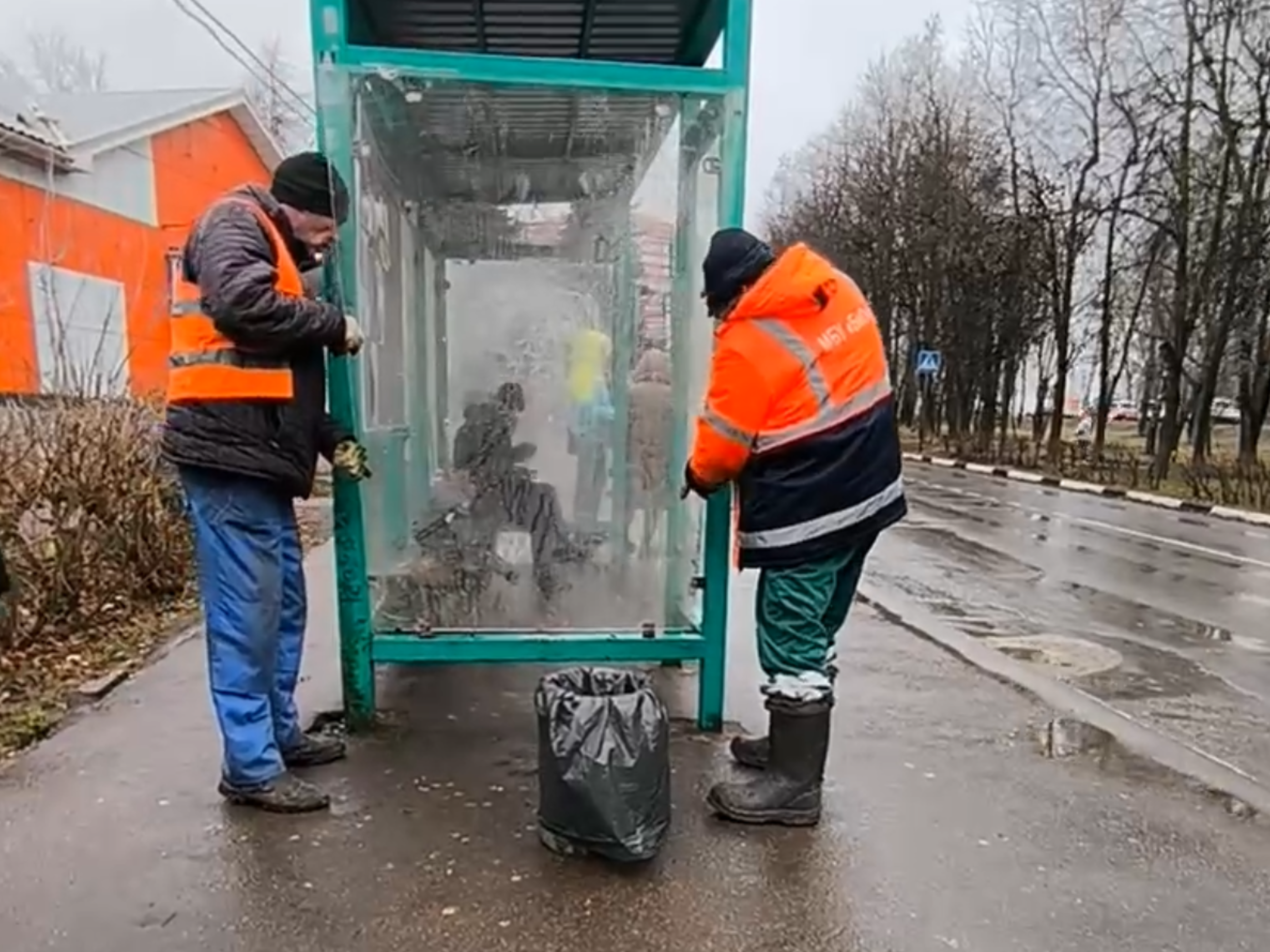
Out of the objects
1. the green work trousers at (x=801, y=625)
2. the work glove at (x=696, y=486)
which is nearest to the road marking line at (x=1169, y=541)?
the green work trousers at (x=801, y=625)

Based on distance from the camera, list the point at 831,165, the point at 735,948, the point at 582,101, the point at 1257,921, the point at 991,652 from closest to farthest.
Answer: the point at 735,948 < the point at 1257,921 < the point at 582,101 < the point at 991,652 < the point at 831,165

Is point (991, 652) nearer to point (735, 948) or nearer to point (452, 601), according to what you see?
point (452, 601)

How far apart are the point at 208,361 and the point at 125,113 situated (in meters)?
19.2

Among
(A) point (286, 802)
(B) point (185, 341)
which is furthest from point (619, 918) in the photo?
(B) point (185, 341)

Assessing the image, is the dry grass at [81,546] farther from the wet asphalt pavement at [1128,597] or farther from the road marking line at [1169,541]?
the road marking line at [1169,541]

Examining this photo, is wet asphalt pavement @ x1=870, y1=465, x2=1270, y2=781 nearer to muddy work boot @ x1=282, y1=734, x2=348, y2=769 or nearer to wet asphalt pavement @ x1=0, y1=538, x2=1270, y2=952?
A: wet asphalt pavement @ x1=0, y1=538, x2=1270, y2=952

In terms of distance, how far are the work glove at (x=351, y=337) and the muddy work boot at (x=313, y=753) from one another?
1434mm

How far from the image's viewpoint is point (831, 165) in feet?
134

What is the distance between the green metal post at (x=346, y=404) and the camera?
160 inches

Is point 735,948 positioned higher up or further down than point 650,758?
further down

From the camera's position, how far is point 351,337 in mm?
3707

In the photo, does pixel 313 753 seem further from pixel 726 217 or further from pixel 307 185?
pixel 726 217

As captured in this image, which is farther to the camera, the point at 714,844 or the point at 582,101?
the point at 582,101

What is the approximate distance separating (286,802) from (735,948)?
1.57 m
